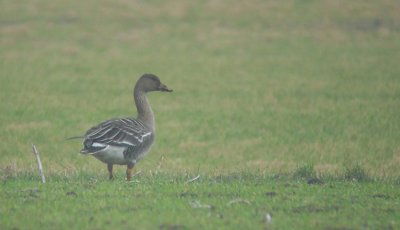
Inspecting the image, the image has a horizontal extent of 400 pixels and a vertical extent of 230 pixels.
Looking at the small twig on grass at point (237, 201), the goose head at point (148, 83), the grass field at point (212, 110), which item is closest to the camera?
the grass field at point (212, 110)

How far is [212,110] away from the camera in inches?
1097

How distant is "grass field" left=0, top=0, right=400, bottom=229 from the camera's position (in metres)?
9.90

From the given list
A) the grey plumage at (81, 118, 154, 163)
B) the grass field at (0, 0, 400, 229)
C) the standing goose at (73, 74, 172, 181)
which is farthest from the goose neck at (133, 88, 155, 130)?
the grass field at (0, 0, 400, 229)

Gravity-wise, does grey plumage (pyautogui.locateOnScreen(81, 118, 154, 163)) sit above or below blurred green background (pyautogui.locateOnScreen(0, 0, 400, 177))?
above

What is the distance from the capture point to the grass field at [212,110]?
9898 millimetres

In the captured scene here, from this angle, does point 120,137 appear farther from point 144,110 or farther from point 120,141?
point 144,110

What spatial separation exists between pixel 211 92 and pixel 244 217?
22871 mm

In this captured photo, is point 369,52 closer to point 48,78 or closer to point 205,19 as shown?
point 205,19

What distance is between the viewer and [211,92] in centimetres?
3206

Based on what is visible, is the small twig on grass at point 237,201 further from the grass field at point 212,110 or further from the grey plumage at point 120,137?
the grey plumage at point 120,137

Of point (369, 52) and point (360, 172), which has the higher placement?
point (360, 172)

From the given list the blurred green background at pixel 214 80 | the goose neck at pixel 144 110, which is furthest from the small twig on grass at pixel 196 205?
the blurred green background at pixel 214 80

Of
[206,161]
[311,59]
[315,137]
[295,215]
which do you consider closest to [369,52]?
[311,59]

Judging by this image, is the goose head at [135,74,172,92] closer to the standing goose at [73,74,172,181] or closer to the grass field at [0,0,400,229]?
the standing goose at [73,74,172,181]
